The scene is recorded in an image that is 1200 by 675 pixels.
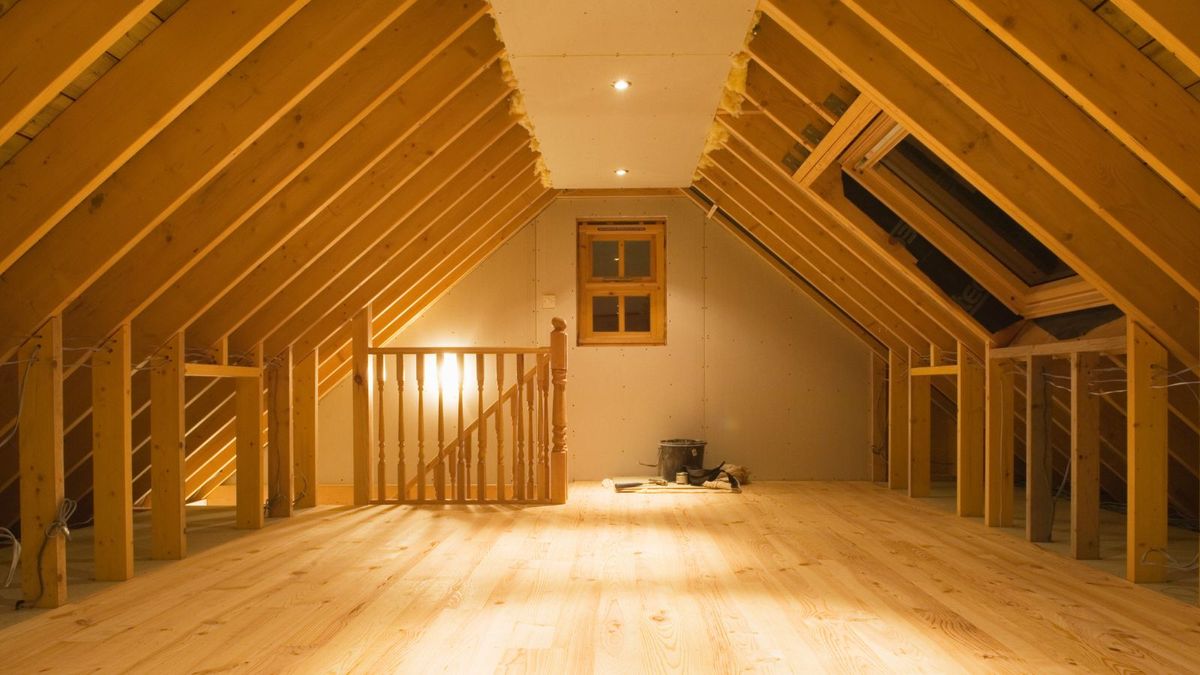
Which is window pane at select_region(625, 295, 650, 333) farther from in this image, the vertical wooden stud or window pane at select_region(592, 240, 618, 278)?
the vertical wooden stud

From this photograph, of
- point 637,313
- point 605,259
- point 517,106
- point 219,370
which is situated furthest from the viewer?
point 605,259

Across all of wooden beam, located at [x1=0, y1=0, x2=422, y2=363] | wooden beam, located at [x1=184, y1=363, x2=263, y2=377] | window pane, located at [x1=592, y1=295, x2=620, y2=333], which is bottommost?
wooden beam, located at [x1=184, y1=363, x2=263, y2=377]

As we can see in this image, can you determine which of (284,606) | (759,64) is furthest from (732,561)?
(759,64)

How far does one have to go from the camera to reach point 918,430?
20.1 feet

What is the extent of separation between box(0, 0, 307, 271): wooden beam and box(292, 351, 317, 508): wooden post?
298 centimetres

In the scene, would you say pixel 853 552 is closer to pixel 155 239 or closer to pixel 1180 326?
pixel 1180 326

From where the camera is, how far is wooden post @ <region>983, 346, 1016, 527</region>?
4.82 m

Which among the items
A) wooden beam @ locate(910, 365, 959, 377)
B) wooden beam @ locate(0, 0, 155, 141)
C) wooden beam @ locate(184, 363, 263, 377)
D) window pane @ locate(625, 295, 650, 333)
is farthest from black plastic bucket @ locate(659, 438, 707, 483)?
wooden beam @ locate(0, 0, 155, 141)

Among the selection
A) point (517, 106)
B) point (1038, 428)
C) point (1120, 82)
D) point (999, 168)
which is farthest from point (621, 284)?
point (1120, 82)

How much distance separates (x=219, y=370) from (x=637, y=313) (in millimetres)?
3935

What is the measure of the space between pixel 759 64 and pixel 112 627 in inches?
134

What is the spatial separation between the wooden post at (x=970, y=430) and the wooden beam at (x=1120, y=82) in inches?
102

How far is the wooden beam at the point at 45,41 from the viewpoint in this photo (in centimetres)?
217

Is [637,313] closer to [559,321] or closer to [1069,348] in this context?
[559,321]
